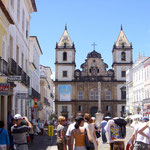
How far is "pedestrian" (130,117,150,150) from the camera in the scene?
886cm

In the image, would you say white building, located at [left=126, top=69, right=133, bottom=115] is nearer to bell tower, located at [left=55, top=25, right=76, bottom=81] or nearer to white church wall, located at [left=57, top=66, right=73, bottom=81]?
bell tower, located at [left=55, top=25, right=76, bottom=81]

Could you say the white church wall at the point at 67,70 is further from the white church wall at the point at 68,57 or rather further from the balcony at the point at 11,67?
the balcony at the point at 11,67

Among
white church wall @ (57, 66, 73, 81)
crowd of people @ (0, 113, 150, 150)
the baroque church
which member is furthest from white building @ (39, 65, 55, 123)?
crowd of people @ (0, 113, 150, 150)

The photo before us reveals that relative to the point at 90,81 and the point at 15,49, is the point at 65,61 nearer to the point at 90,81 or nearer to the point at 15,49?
the point at 90,81

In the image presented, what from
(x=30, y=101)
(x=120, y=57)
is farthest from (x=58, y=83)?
(x=30, y=101)

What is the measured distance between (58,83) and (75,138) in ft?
201

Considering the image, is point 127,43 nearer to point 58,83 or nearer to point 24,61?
point 58,83

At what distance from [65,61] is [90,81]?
6434 mm

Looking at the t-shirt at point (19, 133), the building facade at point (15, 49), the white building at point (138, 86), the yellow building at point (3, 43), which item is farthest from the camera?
the white building at point (138, 86)

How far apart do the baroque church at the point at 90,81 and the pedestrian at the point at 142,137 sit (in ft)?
195

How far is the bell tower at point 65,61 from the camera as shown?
70.3 m

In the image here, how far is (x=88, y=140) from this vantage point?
7.71 meters

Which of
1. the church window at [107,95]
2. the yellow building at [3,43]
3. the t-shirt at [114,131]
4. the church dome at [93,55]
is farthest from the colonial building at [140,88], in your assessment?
the t-shirt at [114,131]

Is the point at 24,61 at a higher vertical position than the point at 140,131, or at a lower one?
higher
